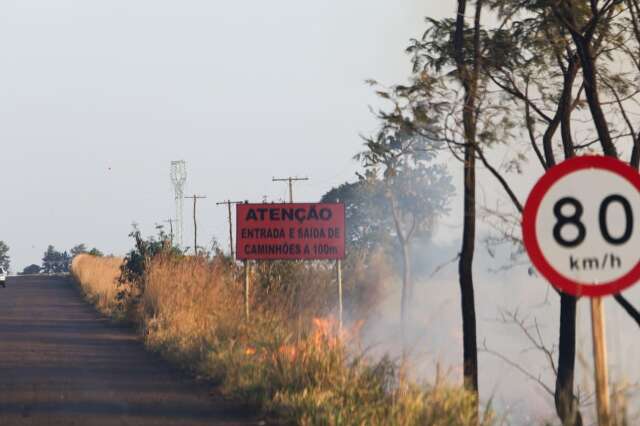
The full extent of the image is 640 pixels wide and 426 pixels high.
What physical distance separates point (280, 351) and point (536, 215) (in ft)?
19.2

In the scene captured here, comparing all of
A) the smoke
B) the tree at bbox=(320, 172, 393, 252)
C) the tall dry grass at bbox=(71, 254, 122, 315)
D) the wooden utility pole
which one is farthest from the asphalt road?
the tree at bbox=(320, 172, 393, 252)

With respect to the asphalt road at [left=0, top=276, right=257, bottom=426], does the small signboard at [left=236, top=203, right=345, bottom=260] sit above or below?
above

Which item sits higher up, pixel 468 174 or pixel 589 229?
pixel 468 174

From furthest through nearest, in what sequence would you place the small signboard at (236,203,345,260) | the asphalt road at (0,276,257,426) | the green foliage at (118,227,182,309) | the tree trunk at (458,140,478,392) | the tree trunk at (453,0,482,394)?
the green foliage at (118,227,182,309)
the tree trunk at (458,140,478,392)
the tree trunk at (453,0,482,394)
the small signboard at (236,203,345,260)
the asphalt road at (0,276,257,426)

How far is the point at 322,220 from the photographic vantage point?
18.9m

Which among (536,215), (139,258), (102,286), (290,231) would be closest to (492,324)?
(102,286)

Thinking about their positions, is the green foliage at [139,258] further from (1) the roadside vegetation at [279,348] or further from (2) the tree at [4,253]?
(2) the tree at [4,253]

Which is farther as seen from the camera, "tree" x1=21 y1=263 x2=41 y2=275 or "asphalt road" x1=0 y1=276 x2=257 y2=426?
"tree" x1=21 y1=263 x2=41 y2=275

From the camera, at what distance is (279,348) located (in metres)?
13.2

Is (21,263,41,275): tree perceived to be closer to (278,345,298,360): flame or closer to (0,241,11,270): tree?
(0,241,11,270): tree

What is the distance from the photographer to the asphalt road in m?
11.6

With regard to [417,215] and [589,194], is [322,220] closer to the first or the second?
[589,194]

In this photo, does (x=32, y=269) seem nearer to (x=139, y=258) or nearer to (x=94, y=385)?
(x=139, y=258)

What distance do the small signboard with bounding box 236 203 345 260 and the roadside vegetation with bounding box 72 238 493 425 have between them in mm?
853
